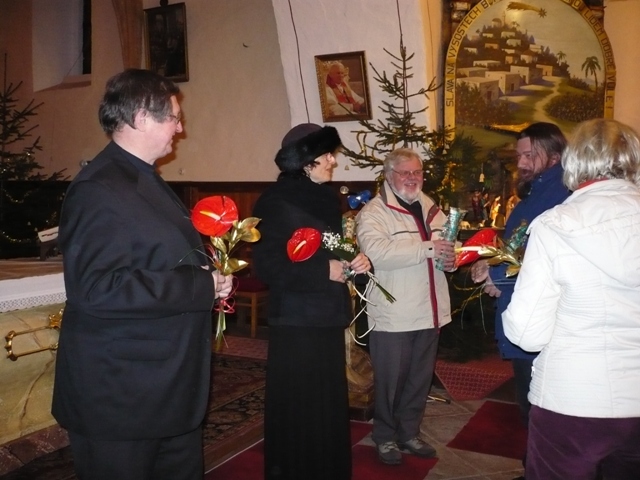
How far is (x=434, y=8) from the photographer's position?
5.95 metres

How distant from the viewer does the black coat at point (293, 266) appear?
270 centimetres

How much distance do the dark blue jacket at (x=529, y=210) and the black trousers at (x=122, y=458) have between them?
5.21 feet

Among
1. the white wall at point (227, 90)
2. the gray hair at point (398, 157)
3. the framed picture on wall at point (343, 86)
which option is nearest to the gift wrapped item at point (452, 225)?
the gray hair at point (398, 157)

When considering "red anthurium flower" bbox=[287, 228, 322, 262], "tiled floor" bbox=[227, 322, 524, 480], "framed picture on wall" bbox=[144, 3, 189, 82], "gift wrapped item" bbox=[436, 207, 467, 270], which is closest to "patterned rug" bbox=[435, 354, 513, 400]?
"tiled floor" bbox=[227, 322, 524, 480]

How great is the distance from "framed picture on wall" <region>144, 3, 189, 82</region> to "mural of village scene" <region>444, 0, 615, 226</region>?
11.0 ft

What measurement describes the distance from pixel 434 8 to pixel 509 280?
3.83 m

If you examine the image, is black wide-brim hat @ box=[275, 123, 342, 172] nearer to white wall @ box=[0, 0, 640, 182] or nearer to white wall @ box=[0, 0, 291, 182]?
white wall @ box=[0, 0, 640, 182]

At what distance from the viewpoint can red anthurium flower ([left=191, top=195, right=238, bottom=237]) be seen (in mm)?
2023

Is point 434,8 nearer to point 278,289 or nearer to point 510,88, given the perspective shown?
point 510,88

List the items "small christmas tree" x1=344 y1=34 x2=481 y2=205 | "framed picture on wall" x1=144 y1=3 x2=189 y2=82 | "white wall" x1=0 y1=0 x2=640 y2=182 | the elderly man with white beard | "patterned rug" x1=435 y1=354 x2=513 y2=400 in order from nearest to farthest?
1. the elderly man with white beard
2. "patterned rug" x1=435 y1=354 x2=513 y2=400
3. "small christmas tree" x1=344 y1=34 x2=481 y2=205
4. "white wall" x1=0 y1=0 x2=640 y2=182
5. "framed picture on wall" x1=144 y1=3 x2=189 y2=82

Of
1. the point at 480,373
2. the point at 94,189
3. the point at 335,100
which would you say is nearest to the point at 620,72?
the point at 335,100

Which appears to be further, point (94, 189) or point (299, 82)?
point (299, 82)

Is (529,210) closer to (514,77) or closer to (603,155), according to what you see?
(603,155)

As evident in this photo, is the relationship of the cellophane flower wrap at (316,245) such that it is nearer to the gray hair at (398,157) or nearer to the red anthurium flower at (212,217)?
the red anthurium flower at (212,217)
